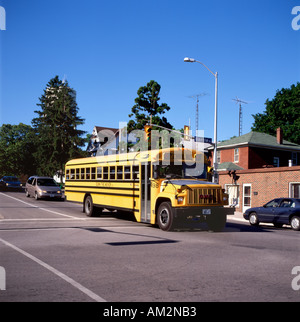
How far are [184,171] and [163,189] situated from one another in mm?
1409

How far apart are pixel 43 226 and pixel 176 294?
944 centimetres

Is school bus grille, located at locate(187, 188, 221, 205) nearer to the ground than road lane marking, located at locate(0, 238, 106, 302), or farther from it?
farther from it

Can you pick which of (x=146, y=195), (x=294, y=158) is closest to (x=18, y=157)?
(x=294, y=158)

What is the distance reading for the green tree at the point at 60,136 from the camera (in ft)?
197

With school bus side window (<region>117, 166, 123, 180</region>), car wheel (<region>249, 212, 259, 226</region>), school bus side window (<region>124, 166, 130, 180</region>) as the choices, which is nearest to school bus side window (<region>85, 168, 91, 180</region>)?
school bus side window (<region>117, 166, 123, 180</region>)

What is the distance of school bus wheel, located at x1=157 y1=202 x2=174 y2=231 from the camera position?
12.6m

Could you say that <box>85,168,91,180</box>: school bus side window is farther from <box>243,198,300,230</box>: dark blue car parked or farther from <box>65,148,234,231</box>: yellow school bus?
<box>243,198,300,230</box>: dark blue car parked

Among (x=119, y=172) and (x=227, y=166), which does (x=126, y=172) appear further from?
(x=227, y=166)

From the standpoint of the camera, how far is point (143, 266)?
7320mm

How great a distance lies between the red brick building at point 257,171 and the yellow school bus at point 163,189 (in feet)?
34.3

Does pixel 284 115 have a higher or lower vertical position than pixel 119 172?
higher

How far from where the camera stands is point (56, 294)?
529 centimetres

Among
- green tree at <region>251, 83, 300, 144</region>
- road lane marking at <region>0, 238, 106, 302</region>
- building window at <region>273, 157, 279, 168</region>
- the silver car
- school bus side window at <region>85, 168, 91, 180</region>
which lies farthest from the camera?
green tree at <region>251, 83, 300, 144</region>
